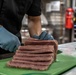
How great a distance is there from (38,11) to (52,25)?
1.18 meters

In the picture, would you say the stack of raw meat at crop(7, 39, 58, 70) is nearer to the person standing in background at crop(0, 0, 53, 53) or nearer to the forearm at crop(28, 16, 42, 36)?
the person standing in background at crop(0, 0, 53, 53)

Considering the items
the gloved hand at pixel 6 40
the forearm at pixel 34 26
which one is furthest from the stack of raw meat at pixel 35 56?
the forearm at pixel 34 26

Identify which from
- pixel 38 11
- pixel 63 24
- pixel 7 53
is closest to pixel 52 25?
pixel 63 24

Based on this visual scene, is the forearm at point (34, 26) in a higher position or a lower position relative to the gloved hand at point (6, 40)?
lower

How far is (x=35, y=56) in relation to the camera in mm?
820

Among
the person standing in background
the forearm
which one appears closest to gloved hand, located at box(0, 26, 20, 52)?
the person standing in background

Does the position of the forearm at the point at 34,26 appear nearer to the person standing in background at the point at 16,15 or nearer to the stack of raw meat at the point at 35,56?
the person standing in background at the point at 16,15

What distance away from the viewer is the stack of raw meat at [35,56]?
779 mm

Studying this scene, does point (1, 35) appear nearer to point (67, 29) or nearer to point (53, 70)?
point (53, 70)

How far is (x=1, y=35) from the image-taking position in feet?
2.99

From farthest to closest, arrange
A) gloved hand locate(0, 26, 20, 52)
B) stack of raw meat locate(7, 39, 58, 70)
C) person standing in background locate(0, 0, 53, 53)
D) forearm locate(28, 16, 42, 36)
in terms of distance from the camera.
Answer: forearm locate(28, 16, 42, 36)
person standing in background locate(0, 0, 53, 53)
gloved hand locate(0, 26, 20, 52)
stack of raw meat locate(7, 39, 58, 70)

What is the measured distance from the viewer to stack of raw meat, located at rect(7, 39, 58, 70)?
78cm

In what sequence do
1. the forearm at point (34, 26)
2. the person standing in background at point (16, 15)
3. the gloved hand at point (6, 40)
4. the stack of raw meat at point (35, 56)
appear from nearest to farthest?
the stack of raw meat at point (35, 56) < the gloved hand at point (6, 40) < the person standing in background at point (16, 15) < the forearm at point (34, 26)

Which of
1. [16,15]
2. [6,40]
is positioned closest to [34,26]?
[16,15]
